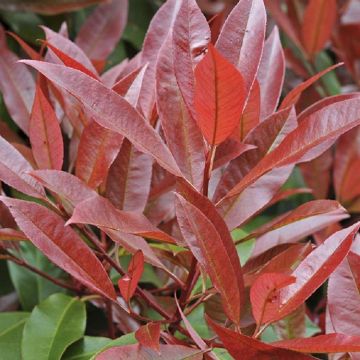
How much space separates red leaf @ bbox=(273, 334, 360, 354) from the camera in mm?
608

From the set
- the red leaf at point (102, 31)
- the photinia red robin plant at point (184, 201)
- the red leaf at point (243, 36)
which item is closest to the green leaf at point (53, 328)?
the photinia red robin plant at point (184, 201)

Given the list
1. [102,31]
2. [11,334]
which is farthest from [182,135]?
[102,31]

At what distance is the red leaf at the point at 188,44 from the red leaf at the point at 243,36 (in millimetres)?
26

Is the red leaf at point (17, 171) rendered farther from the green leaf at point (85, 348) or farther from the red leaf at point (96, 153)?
the green leaf at point (85, 348)

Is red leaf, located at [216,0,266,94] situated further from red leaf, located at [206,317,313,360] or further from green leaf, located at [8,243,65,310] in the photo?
green leaf, located at [8,243,65,310]

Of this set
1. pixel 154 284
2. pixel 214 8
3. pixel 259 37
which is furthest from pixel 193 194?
pixel 214 8

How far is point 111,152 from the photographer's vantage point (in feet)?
2.51

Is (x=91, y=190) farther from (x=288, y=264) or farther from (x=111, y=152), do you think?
(x=288, y=264)

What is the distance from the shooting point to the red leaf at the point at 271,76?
0.85 m

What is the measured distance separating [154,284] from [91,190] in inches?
12.4

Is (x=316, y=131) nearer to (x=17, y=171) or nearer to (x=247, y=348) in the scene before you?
(x=247, y=348)

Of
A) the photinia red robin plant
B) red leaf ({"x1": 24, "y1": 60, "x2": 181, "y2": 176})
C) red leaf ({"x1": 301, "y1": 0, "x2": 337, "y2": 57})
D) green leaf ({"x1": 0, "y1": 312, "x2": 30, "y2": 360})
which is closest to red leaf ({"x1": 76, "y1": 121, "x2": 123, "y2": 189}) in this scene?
the photinia red robin plant

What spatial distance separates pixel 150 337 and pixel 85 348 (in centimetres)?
19

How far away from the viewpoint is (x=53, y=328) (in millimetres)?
Result: 805
